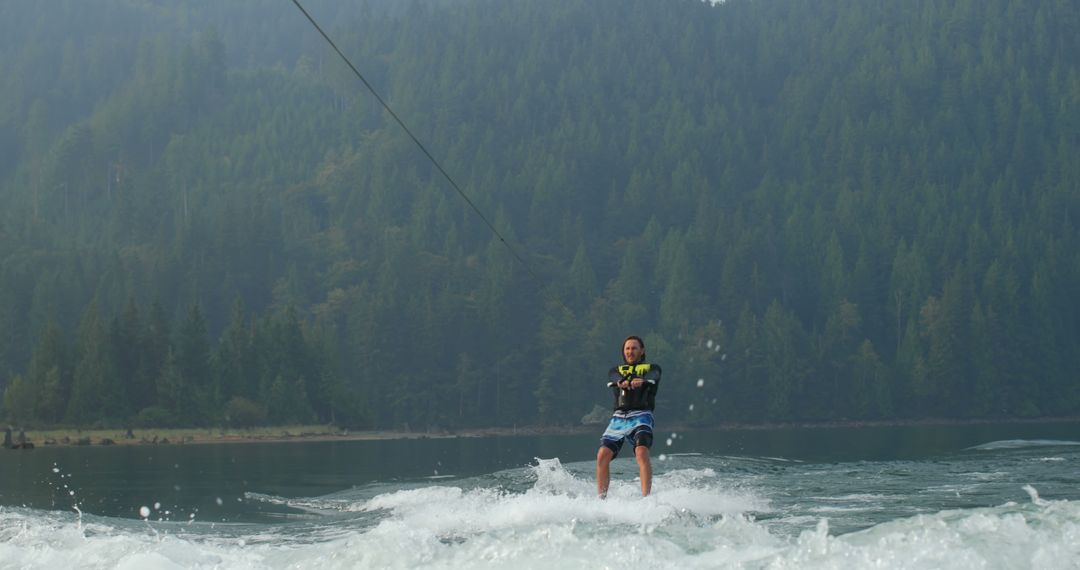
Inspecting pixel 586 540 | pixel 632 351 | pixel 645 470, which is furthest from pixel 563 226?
pixel 586 540

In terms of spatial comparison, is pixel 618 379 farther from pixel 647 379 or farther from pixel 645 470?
pixel 645 470

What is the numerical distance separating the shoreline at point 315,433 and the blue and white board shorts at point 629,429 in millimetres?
51148

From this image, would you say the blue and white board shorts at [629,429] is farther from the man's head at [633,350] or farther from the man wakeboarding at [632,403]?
the man's head at [633,350]

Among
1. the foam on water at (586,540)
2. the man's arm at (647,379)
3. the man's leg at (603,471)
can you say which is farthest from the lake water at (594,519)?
the man's arm at (647,379)

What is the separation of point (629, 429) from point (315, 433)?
70.7 m

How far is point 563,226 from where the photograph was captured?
133250 millimetres

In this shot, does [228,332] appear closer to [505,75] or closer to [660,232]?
[660,232]

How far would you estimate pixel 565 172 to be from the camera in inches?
5689

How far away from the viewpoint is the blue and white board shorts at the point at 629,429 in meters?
15.0

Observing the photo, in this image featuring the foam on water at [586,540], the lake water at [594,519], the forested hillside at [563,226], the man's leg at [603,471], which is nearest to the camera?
the foam on water at [586,540]

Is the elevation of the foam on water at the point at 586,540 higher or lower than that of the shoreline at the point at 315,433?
lower

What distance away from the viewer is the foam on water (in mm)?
8984

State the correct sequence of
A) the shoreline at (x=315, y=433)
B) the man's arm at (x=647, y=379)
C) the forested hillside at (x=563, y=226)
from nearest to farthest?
the man's arm at (x=647, y=379), the shoreline at (x=315, y=433), the forested hillside at (x=563, y=226)

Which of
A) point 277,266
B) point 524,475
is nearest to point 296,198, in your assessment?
point 277,266
